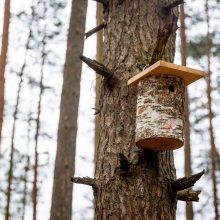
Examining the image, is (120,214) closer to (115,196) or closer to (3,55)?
(115,196)

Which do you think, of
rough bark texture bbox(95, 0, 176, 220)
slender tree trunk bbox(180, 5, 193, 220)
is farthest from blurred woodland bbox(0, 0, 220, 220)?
rough bark texture bbox(95, 0, 176, 220)

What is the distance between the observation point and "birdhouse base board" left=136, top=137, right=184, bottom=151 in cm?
235

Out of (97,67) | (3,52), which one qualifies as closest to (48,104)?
(3,52)

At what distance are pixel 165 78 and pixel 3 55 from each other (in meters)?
7.58

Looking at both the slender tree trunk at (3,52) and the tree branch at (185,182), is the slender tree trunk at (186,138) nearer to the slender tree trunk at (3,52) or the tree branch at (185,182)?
the slender tree trunk at (3,52)

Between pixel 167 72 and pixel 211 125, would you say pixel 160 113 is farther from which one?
pixel 211 125

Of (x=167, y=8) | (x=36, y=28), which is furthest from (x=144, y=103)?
(x=36, y=28)

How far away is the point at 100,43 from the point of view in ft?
32.5

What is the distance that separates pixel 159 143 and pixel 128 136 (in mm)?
238

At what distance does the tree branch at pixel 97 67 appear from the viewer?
8.51 ft

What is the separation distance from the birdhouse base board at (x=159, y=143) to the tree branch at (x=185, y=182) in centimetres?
21

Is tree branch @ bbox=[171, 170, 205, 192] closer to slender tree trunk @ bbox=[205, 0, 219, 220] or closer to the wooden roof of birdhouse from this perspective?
the wooden roof of birdhouse

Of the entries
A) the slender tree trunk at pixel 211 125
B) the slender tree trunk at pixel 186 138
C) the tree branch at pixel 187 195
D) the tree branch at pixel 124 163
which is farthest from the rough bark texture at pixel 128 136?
the slender tree trunk at pixel 211 125

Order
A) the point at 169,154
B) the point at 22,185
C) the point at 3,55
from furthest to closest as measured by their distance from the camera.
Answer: the point at 22,185 < the point at 3,55 < the point at 169,154
